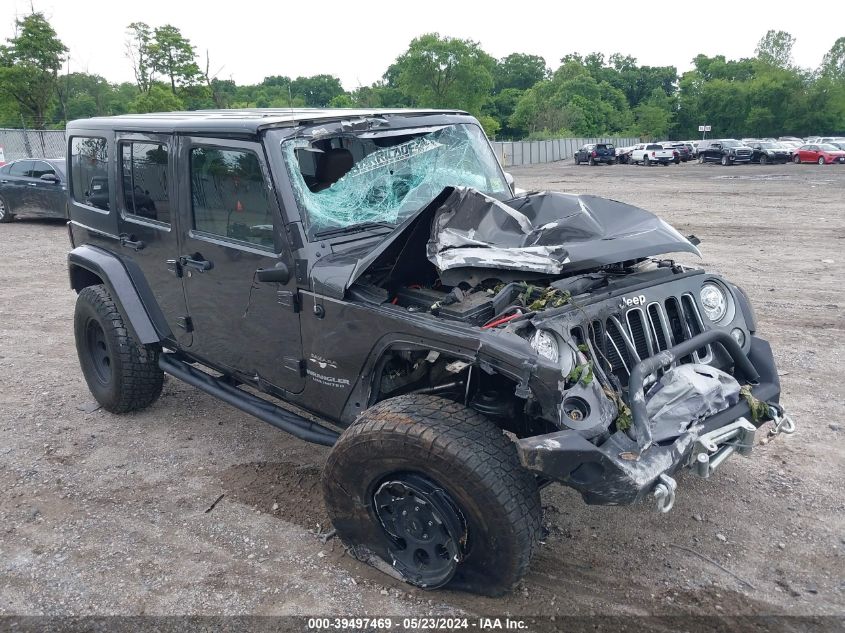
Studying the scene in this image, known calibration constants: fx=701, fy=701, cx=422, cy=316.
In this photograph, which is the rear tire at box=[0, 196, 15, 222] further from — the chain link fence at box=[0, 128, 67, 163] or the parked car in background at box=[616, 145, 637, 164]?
the parked car in background at box=[616, 145, 637, 164]

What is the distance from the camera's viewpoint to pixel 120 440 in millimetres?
5020

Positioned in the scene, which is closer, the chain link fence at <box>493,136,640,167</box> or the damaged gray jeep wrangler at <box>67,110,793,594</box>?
the damaged gray jeep wrangler at <box>67,110,793,594</box>

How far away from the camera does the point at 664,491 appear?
112 inches

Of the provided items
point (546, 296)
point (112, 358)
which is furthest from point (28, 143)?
point (546, 296)

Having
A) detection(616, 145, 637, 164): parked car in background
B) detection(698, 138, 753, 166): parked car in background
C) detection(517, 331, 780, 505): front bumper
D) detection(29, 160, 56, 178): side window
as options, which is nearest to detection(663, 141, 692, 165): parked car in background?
detection(698, 138, 753, 166): parked car in background

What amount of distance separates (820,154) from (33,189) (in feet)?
117

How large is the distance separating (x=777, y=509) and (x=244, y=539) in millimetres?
2950

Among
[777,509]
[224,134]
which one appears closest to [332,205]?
[224,134]

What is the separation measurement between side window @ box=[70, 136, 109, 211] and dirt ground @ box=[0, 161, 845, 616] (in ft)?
5.39

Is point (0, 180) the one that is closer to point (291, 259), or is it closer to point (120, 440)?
point (120, 440)

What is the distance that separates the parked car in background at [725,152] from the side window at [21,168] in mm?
34415

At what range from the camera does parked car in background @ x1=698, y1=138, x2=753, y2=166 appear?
37.7 metres

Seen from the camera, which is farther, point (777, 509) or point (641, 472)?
point (777, 509)

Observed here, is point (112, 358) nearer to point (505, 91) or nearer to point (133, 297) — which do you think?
point (133, 297)
